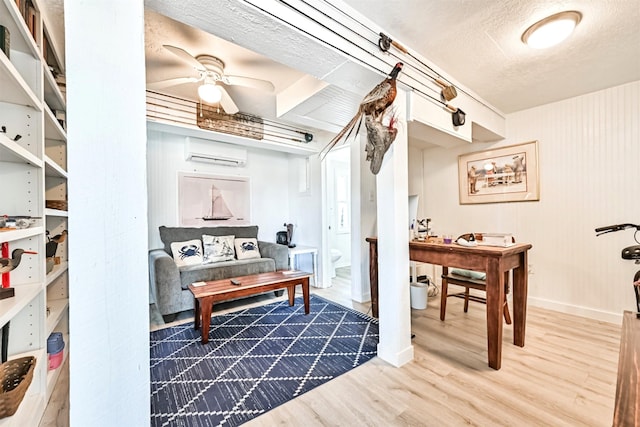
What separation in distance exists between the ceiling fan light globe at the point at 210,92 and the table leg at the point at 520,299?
9.35ft

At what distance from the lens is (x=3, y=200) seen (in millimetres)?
1342

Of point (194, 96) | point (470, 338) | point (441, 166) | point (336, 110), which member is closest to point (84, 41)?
point (336, 110)

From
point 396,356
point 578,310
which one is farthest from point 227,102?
point 578,310

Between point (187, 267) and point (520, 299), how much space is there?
3168 millimetres

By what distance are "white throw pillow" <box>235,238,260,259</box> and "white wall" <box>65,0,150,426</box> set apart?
8.67 feet

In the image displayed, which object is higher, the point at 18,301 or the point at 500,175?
the point at 500,175

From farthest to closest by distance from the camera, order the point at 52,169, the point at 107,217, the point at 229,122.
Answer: the point at 229,122
the point at 52,169
the point at 107,217

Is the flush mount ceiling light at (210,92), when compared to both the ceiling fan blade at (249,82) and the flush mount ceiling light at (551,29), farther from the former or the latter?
the flush mount ceiling light at (551,29)

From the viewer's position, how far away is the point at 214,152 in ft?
12.2

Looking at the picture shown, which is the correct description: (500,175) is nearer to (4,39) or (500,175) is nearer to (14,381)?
(4,39)

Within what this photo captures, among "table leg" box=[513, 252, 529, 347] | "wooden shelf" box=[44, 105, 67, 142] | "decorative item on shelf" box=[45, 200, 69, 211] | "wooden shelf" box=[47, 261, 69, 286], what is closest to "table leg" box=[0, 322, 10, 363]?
"wooden shelf" box=[47, 261, 69, 286]

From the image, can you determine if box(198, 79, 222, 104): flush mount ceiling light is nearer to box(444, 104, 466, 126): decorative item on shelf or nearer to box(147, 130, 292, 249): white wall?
box(147, 130, 292, 249): white wall

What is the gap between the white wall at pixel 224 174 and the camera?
337 centimetres

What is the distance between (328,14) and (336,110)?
1193 mm
